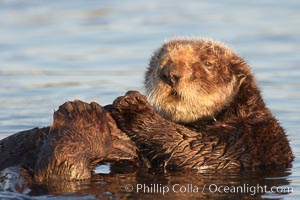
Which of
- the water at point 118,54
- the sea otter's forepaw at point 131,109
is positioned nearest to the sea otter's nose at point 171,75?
the sea otter's forepaw at point 131,109

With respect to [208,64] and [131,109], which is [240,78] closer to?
[208,64]

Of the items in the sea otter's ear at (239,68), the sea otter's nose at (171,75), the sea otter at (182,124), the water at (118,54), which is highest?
the water at (118,54)

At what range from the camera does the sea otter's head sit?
663 cm

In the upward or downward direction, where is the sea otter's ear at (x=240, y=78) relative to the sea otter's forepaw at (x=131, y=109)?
upward

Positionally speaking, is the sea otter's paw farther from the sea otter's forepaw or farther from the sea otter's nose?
the sea otter's nose

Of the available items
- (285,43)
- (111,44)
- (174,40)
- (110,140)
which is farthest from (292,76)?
(110,140)

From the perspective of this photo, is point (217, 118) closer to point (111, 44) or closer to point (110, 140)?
point (110, 140)

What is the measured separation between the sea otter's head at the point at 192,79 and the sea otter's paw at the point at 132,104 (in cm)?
25

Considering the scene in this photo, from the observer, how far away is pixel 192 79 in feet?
22.0

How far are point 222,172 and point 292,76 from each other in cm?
408

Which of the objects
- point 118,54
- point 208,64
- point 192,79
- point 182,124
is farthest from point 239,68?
point 118,54

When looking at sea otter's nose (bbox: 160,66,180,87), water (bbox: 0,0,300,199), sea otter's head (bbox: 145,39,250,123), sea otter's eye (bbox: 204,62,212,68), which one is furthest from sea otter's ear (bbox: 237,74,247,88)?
water (bbox: 0,0,300,199)

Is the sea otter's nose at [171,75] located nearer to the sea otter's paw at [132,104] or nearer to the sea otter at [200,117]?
the sea otter at [200,117]

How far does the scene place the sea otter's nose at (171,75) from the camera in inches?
259
